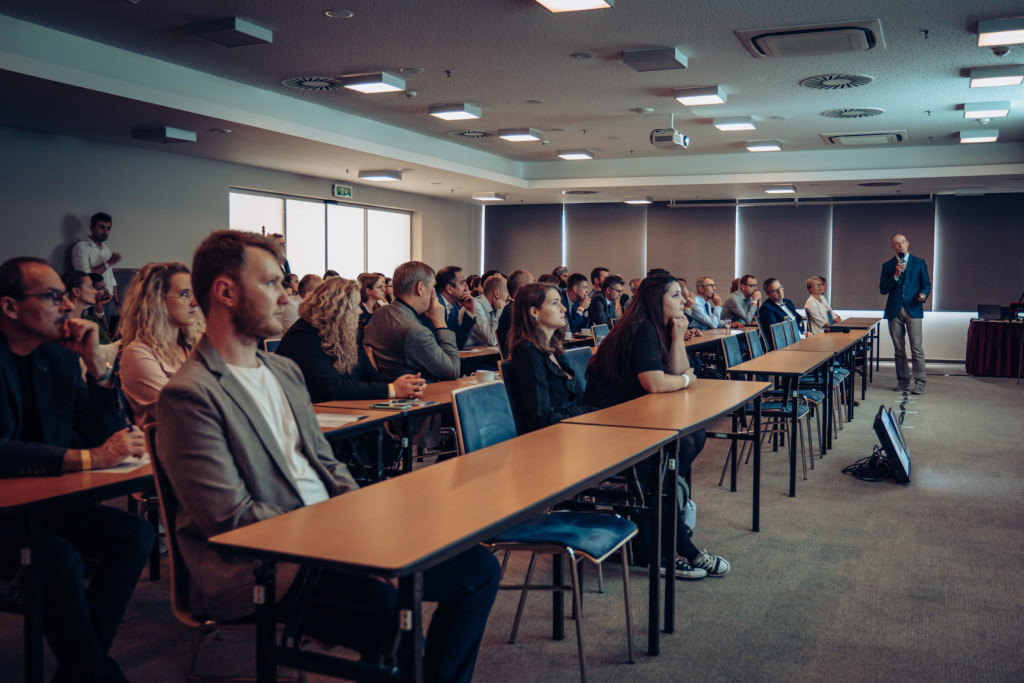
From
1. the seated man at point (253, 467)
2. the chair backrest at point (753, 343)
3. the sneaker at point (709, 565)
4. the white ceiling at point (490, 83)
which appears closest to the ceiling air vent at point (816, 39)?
the white ceiling at point (490, 83)

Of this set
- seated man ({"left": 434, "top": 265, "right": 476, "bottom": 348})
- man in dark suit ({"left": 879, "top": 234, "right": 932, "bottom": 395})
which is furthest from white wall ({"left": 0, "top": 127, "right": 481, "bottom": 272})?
man in dark suit ({"left": 879, "top": 234, "right": 932, "bottom": 395})

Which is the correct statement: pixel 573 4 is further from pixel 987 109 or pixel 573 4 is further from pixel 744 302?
pixel 744 302

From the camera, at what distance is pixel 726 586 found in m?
3.37

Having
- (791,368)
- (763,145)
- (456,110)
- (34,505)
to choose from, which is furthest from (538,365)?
(763,145)

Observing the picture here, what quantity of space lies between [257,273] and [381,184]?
34.0 feet

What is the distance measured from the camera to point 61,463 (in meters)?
2.21

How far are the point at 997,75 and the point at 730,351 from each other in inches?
146

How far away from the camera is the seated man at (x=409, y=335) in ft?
14.1

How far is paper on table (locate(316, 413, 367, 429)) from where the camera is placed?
299 centimetres

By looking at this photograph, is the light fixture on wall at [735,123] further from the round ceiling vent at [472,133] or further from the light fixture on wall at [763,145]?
the round ceiling vent at [472,133]

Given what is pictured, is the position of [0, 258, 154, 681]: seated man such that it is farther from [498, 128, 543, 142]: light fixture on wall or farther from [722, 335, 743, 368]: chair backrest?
[498, 128, 543, 142]: light fixture on wall

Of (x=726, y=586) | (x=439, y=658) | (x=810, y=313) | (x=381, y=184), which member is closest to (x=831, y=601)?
(x=726, y=586)

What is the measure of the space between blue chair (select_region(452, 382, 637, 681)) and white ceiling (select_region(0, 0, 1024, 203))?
340cm

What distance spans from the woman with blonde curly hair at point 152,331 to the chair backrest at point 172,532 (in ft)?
3.50
